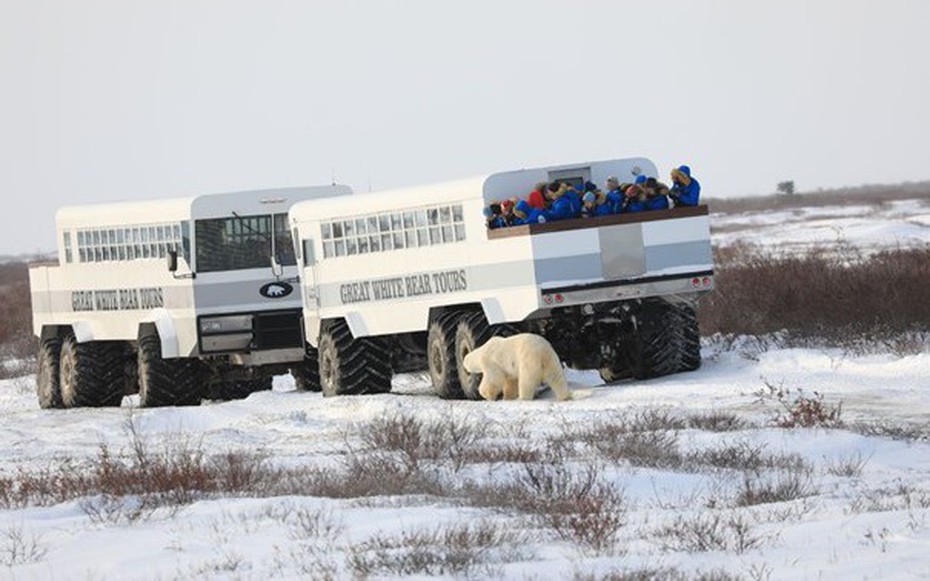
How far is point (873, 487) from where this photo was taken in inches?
553

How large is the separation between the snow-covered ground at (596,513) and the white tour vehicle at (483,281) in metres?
1.15

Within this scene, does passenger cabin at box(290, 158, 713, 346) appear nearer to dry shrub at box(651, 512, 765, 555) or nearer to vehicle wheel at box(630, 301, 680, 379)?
vehicle wheel at box(630, 301, 680, 379)

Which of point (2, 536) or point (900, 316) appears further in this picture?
point (900, 316)

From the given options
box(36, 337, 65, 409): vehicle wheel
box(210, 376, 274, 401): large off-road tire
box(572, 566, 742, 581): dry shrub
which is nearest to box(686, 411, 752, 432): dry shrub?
box(572, 566, 742, 581): dry shrub

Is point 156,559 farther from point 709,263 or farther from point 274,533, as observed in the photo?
point 709,263

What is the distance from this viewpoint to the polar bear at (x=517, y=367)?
23.7m

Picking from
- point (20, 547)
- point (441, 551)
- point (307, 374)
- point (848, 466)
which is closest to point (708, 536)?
point (441, 551)

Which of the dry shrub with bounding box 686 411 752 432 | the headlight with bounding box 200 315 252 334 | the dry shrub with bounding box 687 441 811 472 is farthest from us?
the headlight with bounding box 200 315 252 334

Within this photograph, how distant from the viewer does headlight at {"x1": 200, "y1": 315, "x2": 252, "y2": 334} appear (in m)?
29.1

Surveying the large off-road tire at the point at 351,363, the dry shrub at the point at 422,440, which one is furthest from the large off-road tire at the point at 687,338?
the dry shrub at the point at 422,440

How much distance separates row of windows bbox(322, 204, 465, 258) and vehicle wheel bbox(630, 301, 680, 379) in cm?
238

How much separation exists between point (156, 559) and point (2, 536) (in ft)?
5.95

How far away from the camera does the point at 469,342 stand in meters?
25.2

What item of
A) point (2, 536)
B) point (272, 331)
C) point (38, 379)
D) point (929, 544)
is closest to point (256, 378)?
point (272, 331)
